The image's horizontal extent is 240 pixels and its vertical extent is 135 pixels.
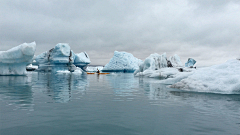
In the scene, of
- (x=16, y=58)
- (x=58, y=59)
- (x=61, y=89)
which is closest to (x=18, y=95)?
(x=61, y=89)

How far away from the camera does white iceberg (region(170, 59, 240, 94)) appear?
9179 millimetres

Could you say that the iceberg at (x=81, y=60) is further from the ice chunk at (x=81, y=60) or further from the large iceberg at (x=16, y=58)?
the large iceberg at (x=16, y=58)

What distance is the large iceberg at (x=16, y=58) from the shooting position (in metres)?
22.5

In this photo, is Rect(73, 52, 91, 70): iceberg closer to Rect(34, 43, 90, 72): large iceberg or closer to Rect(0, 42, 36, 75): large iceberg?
Rect(34, 43, 90, 72): large iceberg

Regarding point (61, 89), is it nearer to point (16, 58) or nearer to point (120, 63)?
point (16, 58)

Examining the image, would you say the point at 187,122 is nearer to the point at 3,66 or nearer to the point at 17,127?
the point at 17,127

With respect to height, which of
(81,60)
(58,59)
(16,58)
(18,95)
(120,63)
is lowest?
(18,95)

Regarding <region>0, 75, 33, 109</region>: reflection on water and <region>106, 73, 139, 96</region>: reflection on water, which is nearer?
<region>0, 75, 33, 109</region>: reflection on water

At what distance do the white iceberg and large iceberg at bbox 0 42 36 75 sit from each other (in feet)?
66.0

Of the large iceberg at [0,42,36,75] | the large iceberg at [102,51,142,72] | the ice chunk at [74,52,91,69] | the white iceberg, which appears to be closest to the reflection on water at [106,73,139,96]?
the white iceberg

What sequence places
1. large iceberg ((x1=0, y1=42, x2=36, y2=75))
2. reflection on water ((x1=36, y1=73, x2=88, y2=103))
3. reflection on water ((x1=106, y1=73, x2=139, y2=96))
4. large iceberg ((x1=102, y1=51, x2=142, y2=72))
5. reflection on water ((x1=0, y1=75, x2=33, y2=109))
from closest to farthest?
reflection on water ((x1=0, y1=75, x2=33, y2=109)) → reflection on water ((x1=36, y1=73, x2=88, y2=103)) → reflection on water ((x1=106, y1=73, x2=139, y2=96)) → large iceberg ((x1=0, y1=42, x2=36, y2=75)) → large iceberg ((x1=102, y1=51, x2=142, y2=72))

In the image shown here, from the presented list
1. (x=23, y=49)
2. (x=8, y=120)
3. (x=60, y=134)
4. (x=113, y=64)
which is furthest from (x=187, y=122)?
(x=113, y=64)

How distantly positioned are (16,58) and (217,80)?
23802 millimetres

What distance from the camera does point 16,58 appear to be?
2317 centimetres
